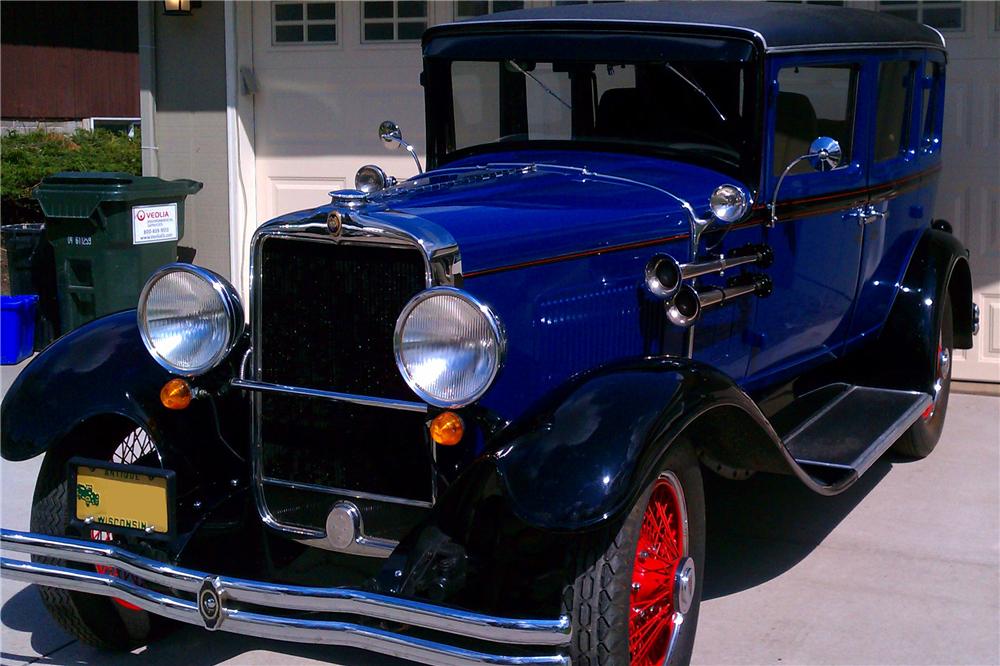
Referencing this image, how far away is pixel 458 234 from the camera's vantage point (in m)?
3.06

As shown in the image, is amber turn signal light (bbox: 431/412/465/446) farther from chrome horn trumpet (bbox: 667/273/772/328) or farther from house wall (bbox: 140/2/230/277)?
house wall (bbox: 140/2/230/277)

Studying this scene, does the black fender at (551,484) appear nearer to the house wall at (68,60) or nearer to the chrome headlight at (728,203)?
the chrome headlight at (728,203)

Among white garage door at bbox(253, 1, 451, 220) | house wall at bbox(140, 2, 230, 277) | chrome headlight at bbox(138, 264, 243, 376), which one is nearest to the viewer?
chrome headlight at bbox(138, 264, 243, 376)

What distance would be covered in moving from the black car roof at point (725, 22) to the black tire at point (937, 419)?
1.28 m

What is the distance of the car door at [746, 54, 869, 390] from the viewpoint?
4156mm

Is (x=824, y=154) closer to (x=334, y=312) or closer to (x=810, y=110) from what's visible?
(x=810, y=110)

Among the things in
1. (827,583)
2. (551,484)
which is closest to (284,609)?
(551,484)

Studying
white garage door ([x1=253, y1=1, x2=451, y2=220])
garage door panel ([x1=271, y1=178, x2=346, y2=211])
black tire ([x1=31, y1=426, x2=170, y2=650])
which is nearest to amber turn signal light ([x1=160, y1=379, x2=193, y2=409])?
black tire ([x1=31, y1=426, x2=170, y2=650])

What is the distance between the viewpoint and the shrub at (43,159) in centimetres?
1162

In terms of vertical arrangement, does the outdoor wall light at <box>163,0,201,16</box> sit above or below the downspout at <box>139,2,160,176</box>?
above

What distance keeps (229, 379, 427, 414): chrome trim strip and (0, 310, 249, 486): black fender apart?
0.22m

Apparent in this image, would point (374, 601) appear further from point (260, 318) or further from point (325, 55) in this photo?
point (325, 55)

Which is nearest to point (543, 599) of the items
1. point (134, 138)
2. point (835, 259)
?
point (835, 259)

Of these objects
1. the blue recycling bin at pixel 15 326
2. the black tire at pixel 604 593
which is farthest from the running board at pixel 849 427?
the blue recycling bin at pixel 15 326
